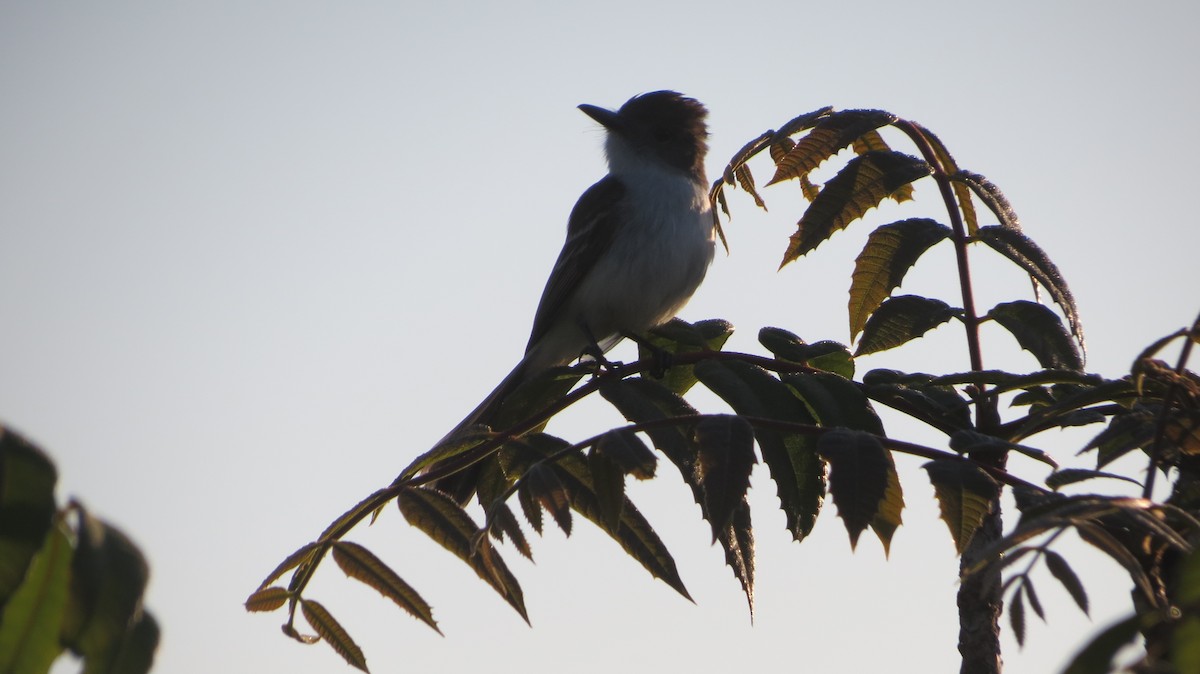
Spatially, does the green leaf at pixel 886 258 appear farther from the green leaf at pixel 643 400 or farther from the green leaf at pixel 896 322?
the green leaf at pixel 643 400

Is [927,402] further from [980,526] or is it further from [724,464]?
[724,464]

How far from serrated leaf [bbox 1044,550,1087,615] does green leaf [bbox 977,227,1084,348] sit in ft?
4.36

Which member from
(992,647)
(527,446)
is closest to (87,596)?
(527,446)

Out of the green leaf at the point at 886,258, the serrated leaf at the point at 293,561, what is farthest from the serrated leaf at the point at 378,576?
the green leaf at the point at 886,258

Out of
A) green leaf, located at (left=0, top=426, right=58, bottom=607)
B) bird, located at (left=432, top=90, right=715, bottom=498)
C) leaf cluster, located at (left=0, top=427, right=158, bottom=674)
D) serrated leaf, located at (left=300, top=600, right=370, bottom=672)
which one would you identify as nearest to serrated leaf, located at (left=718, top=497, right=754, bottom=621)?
serrated leaf, located at (left=300, top=600, right=370, bottom=672)

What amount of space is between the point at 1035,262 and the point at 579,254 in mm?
3472

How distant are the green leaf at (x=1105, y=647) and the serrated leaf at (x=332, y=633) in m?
1.45

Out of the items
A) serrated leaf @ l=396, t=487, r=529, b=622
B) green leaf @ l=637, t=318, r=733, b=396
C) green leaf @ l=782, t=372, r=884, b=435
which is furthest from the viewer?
green leaf @ l=637, t=318, r=733, b=396

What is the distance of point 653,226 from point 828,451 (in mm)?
4067

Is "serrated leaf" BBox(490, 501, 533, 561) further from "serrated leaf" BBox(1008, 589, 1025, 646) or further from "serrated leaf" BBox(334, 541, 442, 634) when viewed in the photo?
"serrated leaf" BBox(1008, 589, 1025, 646)

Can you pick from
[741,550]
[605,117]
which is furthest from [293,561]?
[605,117]

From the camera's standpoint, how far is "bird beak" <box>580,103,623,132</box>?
292 inches

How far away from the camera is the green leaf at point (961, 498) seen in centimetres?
244

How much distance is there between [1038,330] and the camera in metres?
3.28
